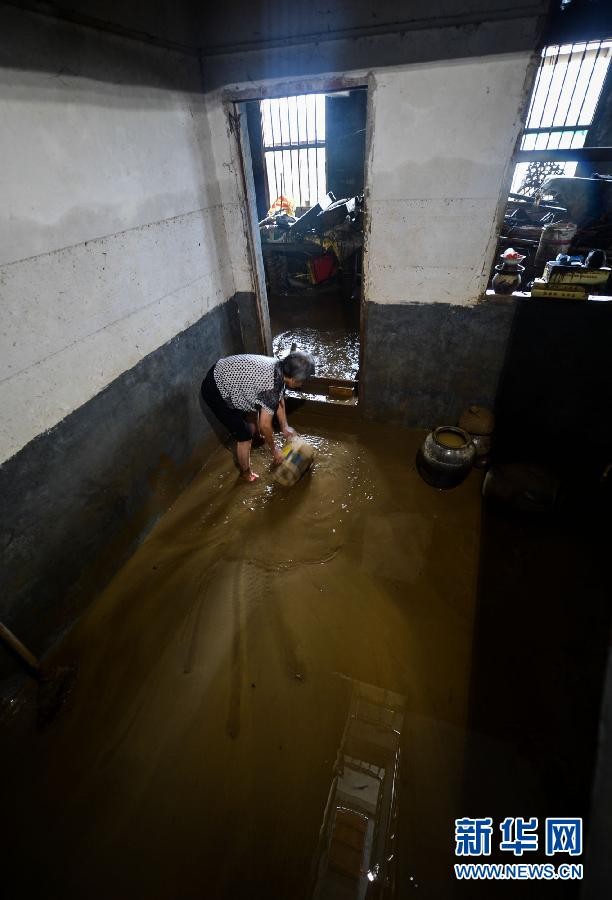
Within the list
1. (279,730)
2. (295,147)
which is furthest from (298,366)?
(295,147)

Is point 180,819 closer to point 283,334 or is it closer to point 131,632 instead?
point 131,632

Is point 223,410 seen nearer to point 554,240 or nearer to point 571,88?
point 554,240

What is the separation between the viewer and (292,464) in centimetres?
429

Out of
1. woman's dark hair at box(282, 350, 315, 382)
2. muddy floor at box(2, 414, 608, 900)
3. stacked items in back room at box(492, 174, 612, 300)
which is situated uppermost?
stacked items in back room at box(492, 174, 612, 300)

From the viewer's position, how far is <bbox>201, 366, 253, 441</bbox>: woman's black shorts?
13.8 feet

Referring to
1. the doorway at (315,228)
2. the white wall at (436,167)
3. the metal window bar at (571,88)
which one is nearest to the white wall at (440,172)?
the white wall at (436,167)

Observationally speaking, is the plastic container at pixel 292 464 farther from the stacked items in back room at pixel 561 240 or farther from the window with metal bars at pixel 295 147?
the window with metal bars at pixel 295 147

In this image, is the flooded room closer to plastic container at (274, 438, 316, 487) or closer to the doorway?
plastic container at (274, 438, 316, 487)

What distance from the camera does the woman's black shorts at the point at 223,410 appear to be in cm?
421

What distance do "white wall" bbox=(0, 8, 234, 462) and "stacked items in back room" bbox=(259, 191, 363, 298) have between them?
467 cm

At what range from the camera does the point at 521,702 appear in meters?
2.75

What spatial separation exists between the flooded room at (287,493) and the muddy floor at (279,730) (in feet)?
0.06

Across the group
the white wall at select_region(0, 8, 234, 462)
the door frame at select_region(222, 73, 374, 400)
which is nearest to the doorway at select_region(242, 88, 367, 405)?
the door frame at select_region(222, 73, 374, 400)

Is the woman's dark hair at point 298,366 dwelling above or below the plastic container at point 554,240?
below
